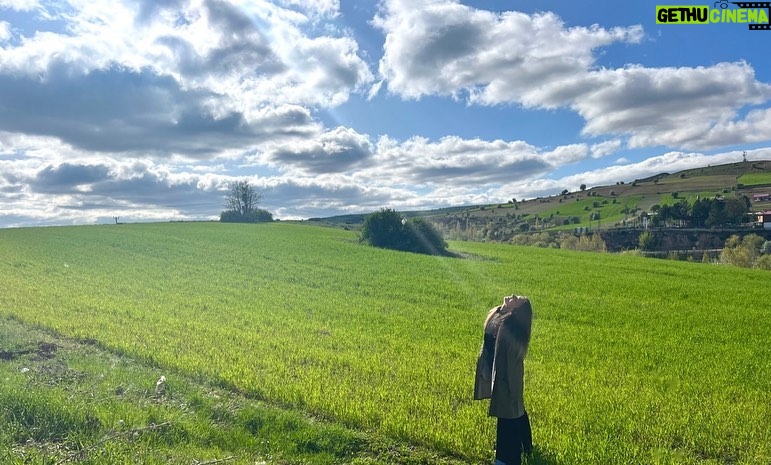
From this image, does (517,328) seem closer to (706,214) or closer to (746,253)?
(746,253)

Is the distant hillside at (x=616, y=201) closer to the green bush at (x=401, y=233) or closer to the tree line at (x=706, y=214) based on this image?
the tree line at (x=706, y=214)

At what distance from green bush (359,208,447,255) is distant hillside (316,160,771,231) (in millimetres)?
46616

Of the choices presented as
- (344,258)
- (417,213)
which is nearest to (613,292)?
(344,258)

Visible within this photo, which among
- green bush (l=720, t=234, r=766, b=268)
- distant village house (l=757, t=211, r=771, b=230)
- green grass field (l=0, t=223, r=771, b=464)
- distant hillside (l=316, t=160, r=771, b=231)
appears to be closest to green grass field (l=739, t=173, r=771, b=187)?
distant hillside (l=316, t=160, r=771, b=231)

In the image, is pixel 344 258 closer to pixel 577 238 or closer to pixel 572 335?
pixel 572 335

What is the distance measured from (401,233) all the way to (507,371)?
4906cm

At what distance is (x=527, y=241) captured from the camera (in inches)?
3927

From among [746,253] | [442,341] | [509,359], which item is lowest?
[746,253]

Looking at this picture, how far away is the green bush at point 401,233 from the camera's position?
5356 centimetres

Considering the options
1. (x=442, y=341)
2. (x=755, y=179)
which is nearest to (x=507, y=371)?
(x=442, y=341)

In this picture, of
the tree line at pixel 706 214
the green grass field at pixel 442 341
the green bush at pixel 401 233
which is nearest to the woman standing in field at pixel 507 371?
the green grass field at pixel 442 341

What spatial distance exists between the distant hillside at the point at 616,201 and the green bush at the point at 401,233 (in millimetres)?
46616

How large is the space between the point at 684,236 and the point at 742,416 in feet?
287

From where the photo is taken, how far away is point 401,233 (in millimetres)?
55281
